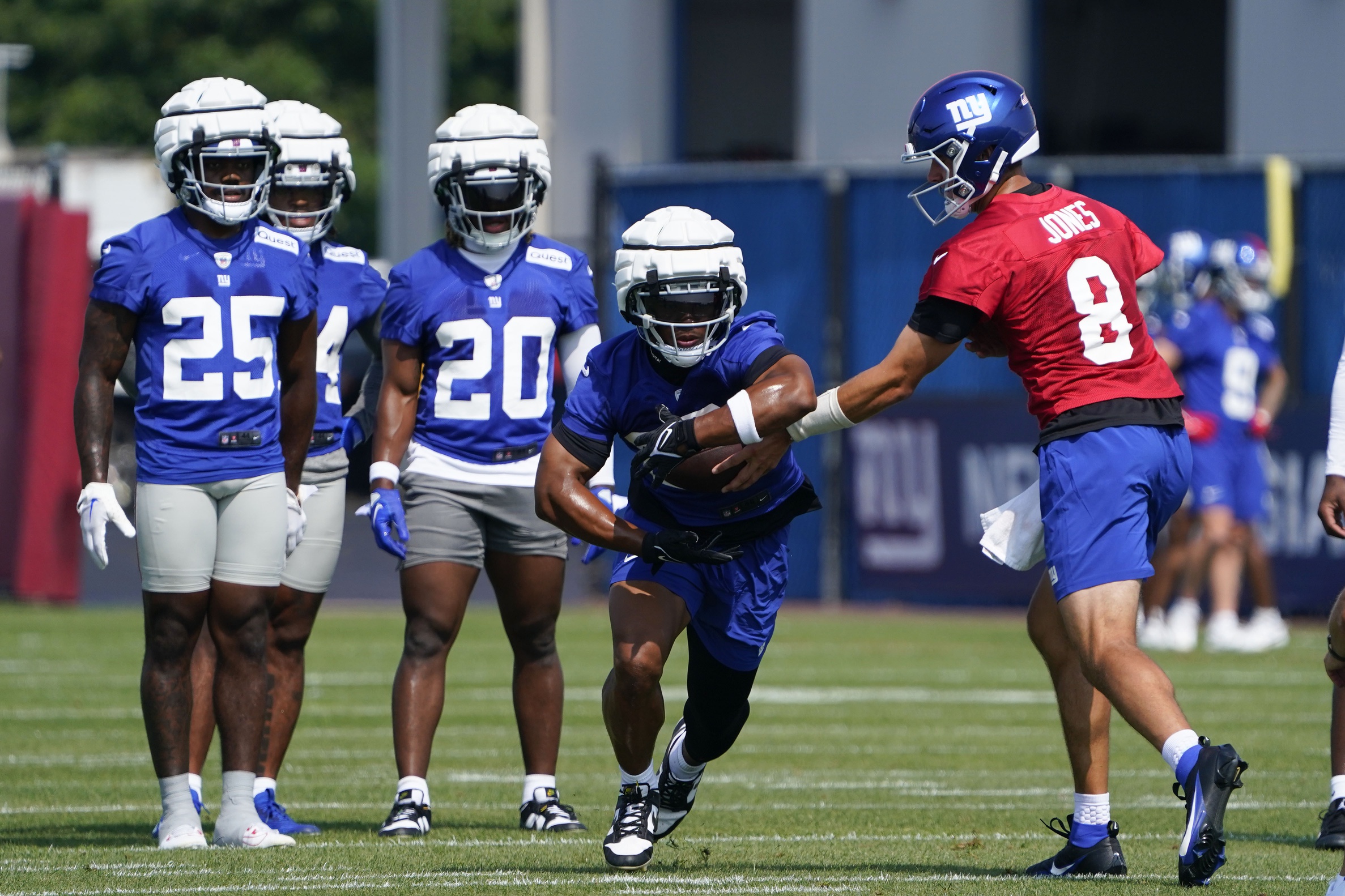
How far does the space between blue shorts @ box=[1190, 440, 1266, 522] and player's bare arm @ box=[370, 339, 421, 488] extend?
7.45m

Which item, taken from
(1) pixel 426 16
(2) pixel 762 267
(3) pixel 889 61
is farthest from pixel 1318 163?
(1) pixel 426 16

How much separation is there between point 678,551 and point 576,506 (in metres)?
0.38

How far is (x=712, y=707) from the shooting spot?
6.04 m

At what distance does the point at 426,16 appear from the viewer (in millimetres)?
24641

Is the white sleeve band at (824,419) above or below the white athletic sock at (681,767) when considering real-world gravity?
above

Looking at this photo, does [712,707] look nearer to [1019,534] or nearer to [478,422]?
[1019,534]

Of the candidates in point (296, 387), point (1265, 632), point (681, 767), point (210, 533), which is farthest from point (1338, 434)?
point (1265, 632)

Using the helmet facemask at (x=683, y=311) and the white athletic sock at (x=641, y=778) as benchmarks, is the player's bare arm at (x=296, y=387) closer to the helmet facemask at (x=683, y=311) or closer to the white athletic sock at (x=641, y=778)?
the helmet facemask at (x=683, y=311)

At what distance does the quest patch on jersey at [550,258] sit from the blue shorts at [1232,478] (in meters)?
7.03

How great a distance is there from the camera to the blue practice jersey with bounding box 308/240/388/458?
23.8 feet

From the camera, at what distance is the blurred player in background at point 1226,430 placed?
13328 mm

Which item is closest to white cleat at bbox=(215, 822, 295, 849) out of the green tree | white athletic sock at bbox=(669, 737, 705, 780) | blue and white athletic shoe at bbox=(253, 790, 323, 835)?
blue and white athletic shoe at bbox=(253, 790, 323, 835)

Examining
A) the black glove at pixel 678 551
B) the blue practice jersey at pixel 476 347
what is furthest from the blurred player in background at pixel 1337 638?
the blue practice jersey at pixel 476 347

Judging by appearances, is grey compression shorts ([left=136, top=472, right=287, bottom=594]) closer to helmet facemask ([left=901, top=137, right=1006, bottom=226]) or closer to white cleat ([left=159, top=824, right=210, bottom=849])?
white cleat ([left=159, top=824, right=210, bottom=849])
